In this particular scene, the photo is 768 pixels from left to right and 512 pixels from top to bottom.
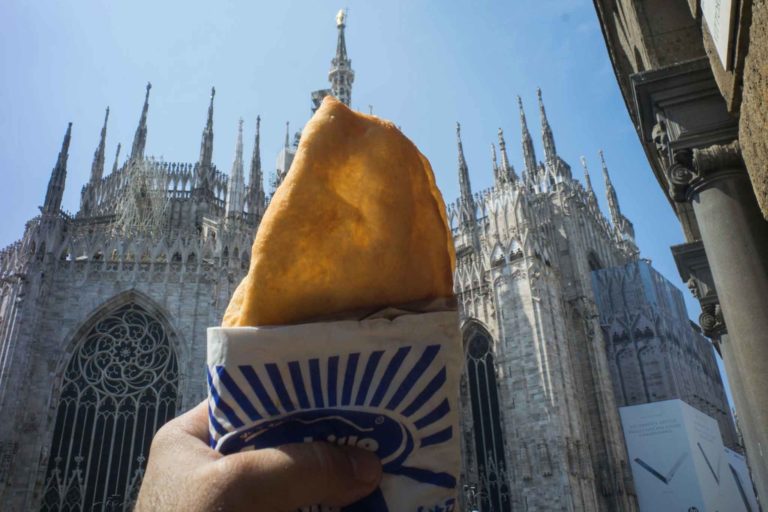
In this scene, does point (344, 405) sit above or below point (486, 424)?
below

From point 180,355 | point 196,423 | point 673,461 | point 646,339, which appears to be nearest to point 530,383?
point 673,461

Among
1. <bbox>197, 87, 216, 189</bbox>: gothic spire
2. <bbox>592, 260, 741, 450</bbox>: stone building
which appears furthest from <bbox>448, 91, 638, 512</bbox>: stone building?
<bbox>197, 87, 216, 189</bbox>: gothic spire

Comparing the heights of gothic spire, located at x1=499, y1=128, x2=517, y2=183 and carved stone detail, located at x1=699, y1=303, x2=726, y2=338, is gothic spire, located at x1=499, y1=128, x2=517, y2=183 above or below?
above

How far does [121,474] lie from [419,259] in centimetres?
1820

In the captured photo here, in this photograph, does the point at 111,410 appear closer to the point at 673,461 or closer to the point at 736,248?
the point at 736,248

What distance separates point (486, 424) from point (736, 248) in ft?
55.6

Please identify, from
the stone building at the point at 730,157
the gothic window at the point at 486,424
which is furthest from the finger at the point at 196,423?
the gothic window at the point at 486,424

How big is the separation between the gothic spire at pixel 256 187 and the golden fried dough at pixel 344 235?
2141cm

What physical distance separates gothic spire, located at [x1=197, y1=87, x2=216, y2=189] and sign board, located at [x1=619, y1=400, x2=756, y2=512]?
1914 centimetres

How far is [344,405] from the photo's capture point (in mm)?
1380

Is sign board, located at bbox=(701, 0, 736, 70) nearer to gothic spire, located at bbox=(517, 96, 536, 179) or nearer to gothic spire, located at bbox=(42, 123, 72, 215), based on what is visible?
gothic spire, located at bbox=(42, 123, 72, 215)

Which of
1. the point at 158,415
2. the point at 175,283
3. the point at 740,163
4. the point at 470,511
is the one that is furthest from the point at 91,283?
the point at 740,163

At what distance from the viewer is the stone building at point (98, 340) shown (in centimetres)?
1652

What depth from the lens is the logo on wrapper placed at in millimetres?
1354
